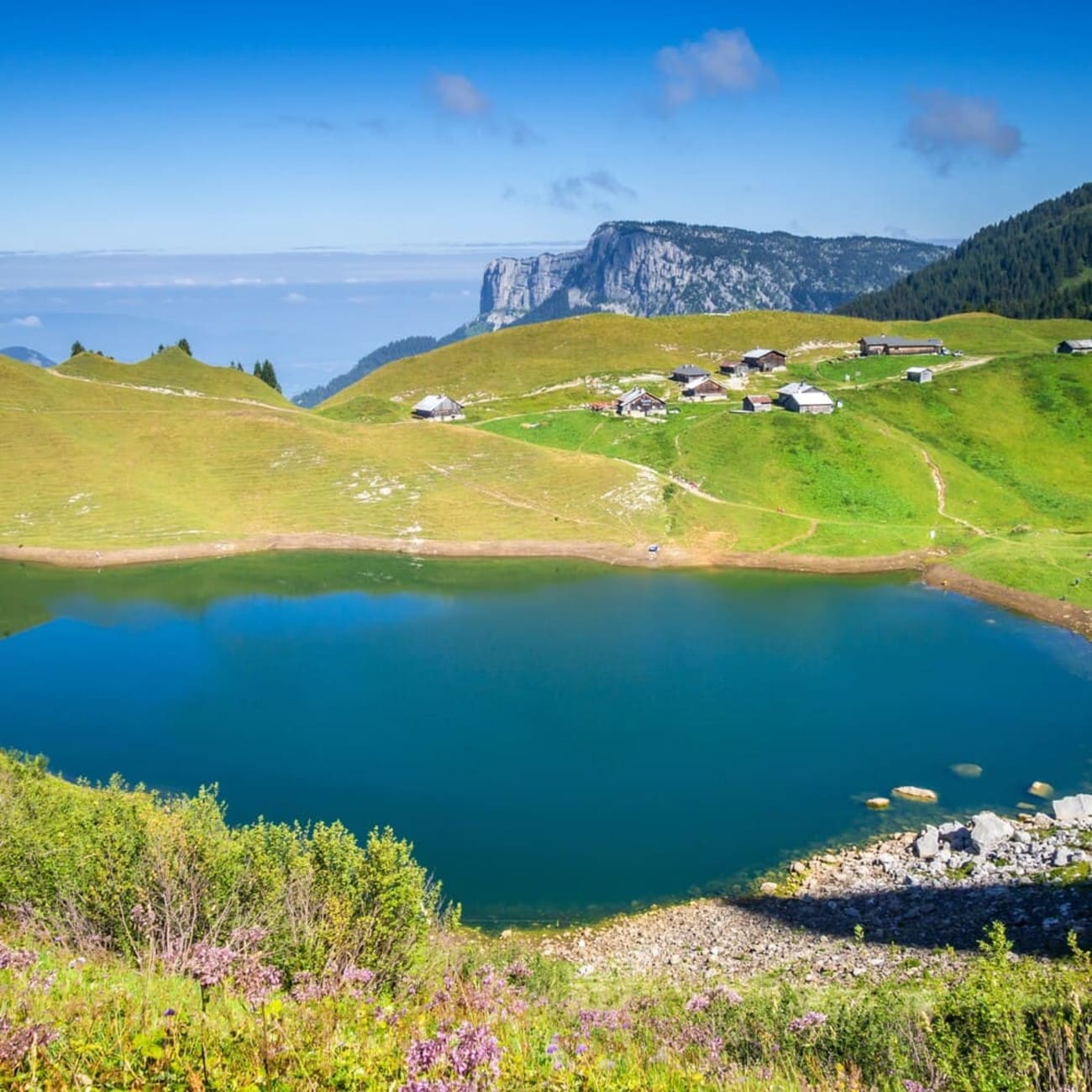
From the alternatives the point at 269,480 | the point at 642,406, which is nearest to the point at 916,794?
the point at 269,480

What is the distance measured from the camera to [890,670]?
64125mm

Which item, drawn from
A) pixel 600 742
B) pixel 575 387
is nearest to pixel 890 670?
pixel 600 742

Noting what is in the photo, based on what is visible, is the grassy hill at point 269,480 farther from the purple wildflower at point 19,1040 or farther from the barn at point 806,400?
the purple wildflower at point 19,1040

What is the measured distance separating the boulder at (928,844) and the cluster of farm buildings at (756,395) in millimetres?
91418

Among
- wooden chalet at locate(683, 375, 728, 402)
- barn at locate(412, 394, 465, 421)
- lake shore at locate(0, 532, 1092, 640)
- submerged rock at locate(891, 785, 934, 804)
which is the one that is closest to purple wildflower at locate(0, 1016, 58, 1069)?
submerged rock at locate(891, 785, 934, 804)

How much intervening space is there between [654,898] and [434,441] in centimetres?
9236

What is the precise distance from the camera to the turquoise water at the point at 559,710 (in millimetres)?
44375

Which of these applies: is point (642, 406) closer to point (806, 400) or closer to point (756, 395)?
point (756, 395)

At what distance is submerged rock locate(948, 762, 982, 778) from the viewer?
49.4 meters

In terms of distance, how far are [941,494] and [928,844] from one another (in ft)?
250

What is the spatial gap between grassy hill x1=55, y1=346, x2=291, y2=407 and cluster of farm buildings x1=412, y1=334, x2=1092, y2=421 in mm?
33974

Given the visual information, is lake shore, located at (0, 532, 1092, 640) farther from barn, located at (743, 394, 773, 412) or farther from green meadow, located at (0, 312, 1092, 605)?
barn, located at (743, 394, 773, 412)

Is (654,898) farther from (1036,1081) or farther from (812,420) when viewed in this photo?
(812,420)

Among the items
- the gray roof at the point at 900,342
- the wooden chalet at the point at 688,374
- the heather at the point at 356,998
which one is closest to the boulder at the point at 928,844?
the heather at the point at 356,998
